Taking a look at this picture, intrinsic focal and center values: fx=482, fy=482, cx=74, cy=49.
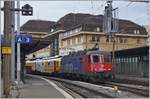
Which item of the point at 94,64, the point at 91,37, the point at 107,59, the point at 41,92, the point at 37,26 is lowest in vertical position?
the point at 41,92

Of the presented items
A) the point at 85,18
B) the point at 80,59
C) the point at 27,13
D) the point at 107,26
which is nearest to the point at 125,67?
the point at 107,26

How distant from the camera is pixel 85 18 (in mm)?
125188

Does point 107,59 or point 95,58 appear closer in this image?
point 95,58

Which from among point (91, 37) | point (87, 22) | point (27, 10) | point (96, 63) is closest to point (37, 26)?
point (87, 22)

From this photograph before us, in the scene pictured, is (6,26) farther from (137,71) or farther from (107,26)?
(137,71)

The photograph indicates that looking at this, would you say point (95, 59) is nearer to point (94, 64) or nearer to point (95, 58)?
point (95, 58)

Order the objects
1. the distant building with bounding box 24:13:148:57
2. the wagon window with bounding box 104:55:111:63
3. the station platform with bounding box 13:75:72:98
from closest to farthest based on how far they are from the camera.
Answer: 1. the station platform with bounding box 13:75:72:98
2. the wagon window with bounding box 104:55:111:63
3. the distant building with bounding box 24:13:148:57

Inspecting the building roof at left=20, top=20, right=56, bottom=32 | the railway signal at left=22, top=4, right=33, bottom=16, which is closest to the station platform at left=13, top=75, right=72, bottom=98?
the railway signal at left=22, top=4, right=33, bottom=16

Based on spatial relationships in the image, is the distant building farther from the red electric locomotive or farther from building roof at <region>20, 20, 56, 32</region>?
the red electric locomotive

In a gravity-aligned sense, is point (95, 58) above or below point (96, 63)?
above

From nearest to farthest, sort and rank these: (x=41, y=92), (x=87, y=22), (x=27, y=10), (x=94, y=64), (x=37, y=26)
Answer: (x=27, y=10)
(x=41, y=92)
(x=94, y=64)
(x=87, y=22)
(x=37, y=26)

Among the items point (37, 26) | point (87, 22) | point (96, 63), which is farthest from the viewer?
point (37, 26)

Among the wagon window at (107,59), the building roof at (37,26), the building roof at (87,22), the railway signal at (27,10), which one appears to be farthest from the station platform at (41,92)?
the building roof at (37,26)

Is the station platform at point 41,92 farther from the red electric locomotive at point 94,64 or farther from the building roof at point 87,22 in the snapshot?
the building roof at point 87,22
